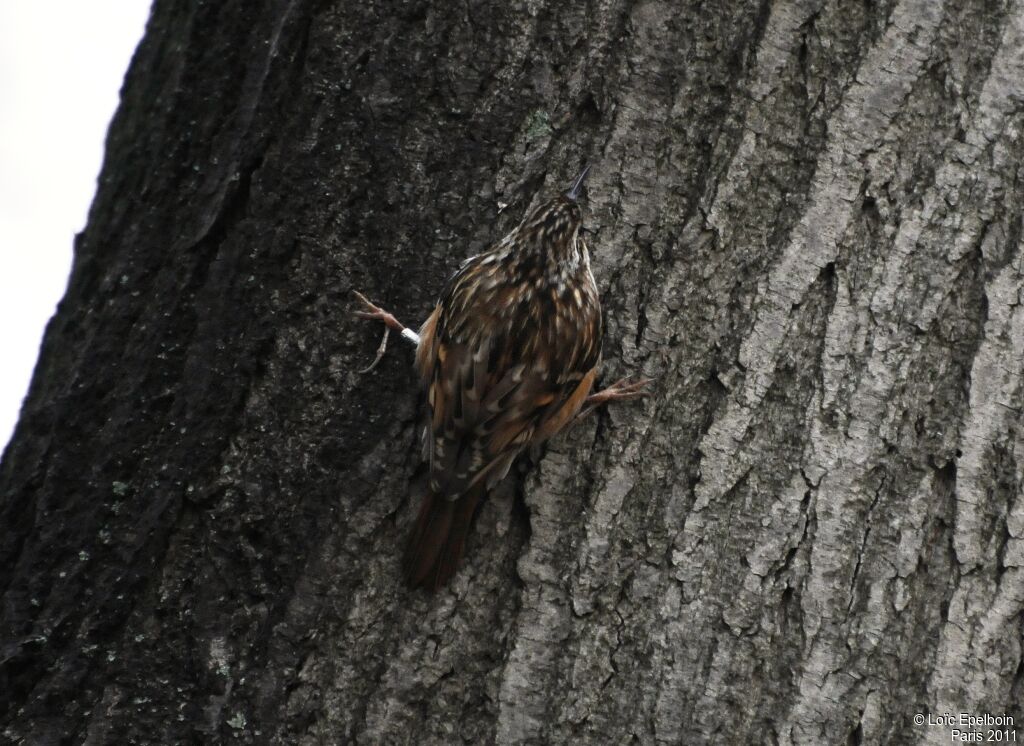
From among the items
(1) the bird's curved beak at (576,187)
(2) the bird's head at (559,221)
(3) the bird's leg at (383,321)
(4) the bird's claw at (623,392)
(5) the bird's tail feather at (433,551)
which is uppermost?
(1) the bird's curved beak at (576,187)

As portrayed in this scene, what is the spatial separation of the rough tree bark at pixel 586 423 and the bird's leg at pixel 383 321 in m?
0.03

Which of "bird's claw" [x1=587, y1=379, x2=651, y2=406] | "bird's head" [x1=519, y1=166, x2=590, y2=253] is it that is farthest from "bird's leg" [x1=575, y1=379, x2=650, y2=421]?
"bird's head" [x1=519, y1=166, x2=590, y2=253]

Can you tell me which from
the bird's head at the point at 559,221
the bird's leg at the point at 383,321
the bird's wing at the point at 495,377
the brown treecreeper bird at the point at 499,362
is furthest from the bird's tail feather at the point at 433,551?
the bird's head at the point at 559,221

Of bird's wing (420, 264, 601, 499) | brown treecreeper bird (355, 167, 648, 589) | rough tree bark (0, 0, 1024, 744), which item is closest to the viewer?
rough tree bark (0, 0, 1024, 744)

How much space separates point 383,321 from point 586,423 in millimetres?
514

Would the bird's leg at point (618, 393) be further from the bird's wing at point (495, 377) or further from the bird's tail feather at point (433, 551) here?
the bird's tail feather at point (433, 551)

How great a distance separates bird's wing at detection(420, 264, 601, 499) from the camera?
101 inches

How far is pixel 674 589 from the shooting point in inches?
90.9

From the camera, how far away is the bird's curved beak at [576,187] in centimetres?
254

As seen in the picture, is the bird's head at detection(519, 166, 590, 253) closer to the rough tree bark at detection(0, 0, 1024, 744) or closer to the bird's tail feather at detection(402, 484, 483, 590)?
the rough tree bark at detection(0, 0, 1024, 744)

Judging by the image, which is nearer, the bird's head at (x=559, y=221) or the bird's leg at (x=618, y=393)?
the bird's leg at (x=618, y=393)

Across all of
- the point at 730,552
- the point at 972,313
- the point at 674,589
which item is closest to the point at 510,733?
the point at 674,589

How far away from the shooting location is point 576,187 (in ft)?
8.41

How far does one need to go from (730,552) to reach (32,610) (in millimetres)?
1489
